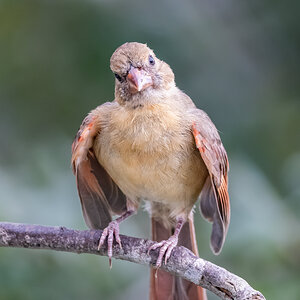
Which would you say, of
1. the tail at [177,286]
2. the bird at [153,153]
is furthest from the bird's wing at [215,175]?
the tail at [177,286]

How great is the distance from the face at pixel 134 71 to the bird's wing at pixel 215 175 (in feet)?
1.13

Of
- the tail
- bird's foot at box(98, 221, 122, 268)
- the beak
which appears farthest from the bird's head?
the tail

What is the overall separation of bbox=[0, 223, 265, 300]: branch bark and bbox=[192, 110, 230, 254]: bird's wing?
0.49 m

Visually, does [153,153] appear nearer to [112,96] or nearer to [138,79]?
[138,79]

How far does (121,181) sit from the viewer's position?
4.46 m

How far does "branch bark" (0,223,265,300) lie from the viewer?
372 centimetres

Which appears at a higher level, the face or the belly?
the face

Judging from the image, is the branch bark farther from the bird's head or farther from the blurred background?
the bird's head

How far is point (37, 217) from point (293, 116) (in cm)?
Answer: 202

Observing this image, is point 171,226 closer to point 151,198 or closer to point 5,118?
point 151,198

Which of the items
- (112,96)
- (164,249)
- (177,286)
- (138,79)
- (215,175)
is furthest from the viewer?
(112,96)

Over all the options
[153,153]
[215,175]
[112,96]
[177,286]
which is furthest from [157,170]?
[112,96]

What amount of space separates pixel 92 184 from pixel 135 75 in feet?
2.88

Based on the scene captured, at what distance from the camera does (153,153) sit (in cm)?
425
